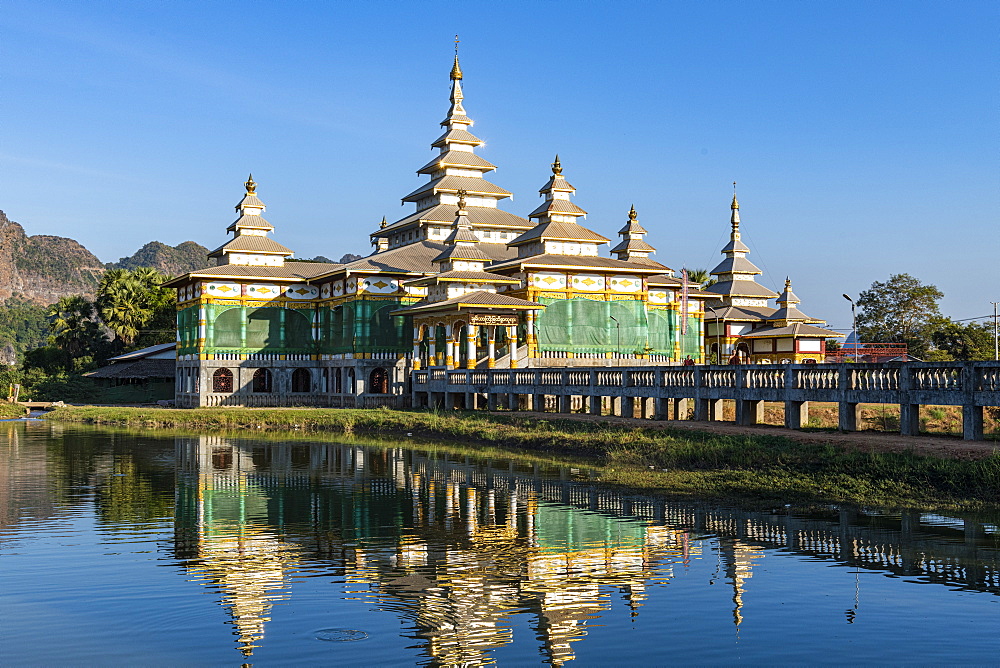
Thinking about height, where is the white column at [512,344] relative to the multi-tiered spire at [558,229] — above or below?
below

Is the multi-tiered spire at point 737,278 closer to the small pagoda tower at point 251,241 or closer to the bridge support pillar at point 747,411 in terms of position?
the small pagoda tower at point 251,241

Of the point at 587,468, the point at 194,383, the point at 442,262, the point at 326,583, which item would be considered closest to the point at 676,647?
the point at 326,583

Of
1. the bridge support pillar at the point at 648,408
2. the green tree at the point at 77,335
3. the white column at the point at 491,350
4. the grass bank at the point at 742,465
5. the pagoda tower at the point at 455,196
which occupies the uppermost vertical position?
the pagoda tower at the point at 455,196

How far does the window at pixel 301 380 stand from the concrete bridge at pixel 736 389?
15823 millimetres

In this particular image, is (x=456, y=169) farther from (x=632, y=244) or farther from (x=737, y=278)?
(x=737, y=278)

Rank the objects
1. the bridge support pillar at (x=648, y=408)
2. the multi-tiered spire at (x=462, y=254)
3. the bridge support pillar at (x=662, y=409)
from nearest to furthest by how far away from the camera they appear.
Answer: the bridge support pillar at (x=662, y=409), the bridge support pillar at (x=648, y=408), the multi-tiered spire at (x=462, y=254)

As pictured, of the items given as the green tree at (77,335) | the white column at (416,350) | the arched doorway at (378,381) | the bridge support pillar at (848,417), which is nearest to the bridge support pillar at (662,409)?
the bridge support pillar at (848,417)

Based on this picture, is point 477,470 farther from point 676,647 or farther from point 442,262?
point 442,262

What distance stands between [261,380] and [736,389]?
41.6 metres

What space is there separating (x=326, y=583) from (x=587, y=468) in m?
15.4

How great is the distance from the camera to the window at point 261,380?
67.6 meters

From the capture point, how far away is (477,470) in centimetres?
3100

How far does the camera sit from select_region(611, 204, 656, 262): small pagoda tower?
7738cm

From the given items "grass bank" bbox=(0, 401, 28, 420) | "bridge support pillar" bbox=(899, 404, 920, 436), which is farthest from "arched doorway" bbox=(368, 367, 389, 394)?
"bridge support pillar" bbox=(899, 404, 920, 436)
